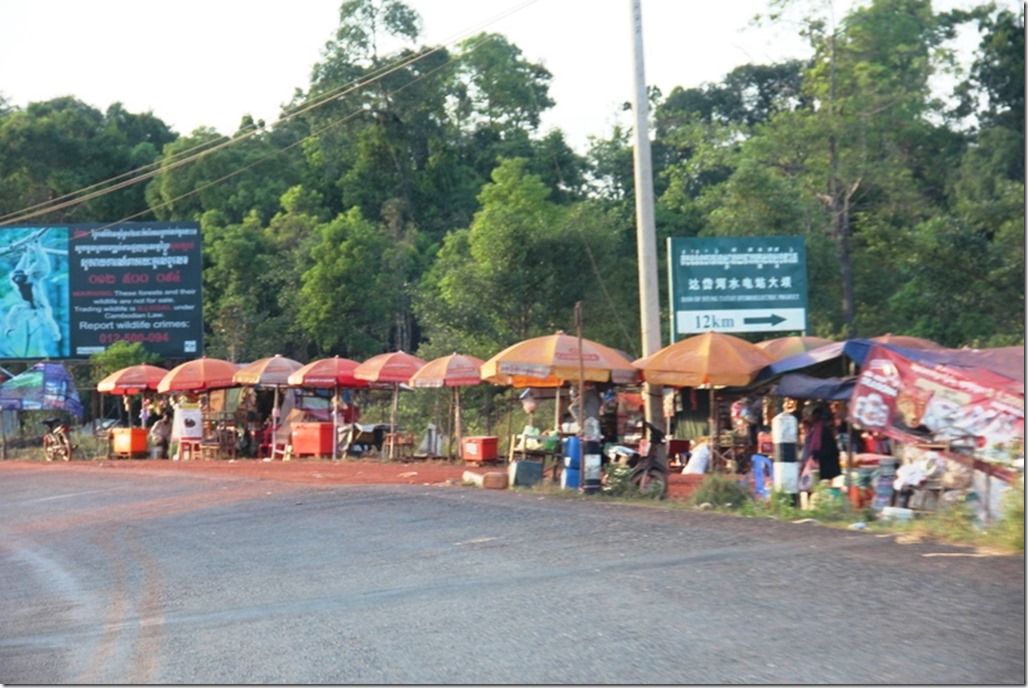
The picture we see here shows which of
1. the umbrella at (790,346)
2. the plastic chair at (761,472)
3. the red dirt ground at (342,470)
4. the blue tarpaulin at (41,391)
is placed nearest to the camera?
the plastic chair at (761,472)

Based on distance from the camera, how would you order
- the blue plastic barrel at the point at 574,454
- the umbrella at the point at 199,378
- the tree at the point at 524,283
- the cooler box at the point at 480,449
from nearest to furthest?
the blue plastic barrel at the point at 574,454 → the cooler box at the point at 480,449 → the umbrella at the point at 199,378 → the tree at the point at 524,283

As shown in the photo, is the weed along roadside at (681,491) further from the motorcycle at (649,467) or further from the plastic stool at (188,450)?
the plastic stool at (188,450)

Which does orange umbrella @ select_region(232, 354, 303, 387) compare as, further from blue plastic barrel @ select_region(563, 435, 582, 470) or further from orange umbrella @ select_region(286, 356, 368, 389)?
blue plastic barrel @ select_region(563, 435, 582, 470)

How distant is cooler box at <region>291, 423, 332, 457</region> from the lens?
3125 centimetres

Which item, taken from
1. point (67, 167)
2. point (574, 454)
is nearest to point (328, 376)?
point (574, 454)

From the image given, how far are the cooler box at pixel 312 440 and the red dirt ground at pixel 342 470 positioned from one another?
43 cm

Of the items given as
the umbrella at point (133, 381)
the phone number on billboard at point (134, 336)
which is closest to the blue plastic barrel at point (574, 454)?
the umbrella at point (133, 381)

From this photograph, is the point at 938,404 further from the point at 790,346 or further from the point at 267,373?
the point at 267,373

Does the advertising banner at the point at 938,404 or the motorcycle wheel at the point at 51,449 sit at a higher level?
the advertising banner at the point at 938,404

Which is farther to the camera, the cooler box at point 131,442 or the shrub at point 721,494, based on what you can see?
the cooler box at point 131,442

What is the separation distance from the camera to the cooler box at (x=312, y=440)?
103ft

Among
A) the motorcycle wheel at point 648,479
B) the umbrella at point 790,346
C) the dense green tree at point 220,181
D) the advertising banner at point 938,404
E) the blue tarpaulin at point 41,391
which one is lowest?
the motorcycle wheel at point 648,479

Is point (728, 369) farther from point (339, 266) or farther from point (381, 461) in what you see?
point (339, 266)

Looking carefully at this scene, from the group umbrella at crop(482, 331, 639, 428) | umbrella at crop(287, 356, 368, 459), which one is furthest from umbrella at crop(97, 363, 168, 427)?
umbrella at crop(482, 331, 639, 428)
